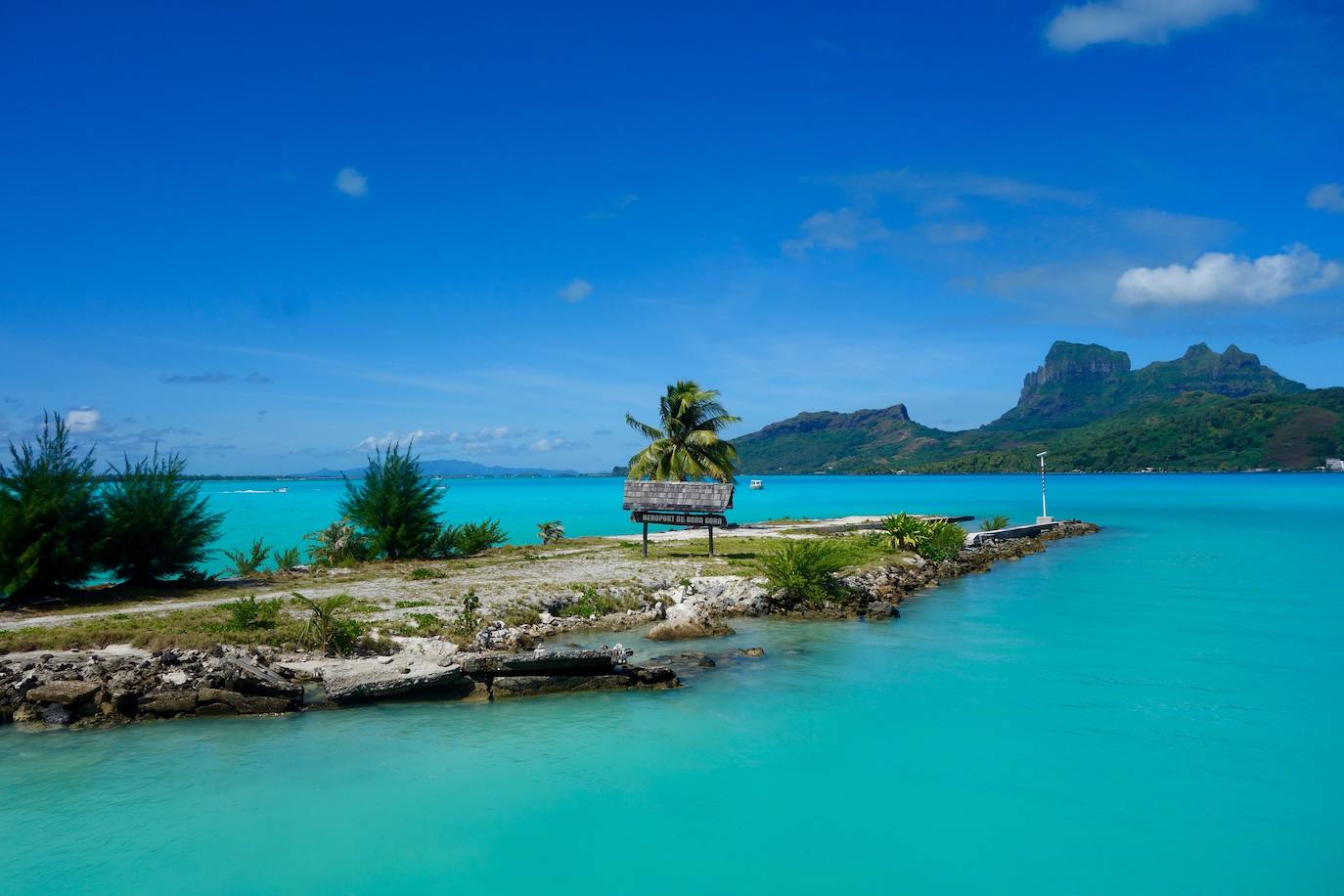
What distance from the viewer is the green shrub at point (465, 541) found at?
3194 centimetres

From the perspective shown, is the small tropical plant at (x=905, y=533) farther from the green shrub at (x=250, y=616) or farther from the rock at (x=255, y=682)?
the rock at (x=255, y=682)

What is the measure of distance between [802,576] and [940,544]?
591 inches

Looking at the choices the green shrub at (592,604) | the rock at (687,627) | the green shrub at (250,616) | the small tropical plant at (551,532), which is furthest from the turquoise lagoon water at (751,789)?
the small tropical plant at (551,532)

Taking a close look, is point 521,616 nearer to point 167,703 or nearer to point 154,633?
point 154,633

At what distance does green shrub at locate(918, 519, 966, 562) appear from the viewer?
36562 millimetres

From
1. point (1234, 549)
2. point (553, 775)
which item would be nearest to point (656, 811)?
point (553, 775)

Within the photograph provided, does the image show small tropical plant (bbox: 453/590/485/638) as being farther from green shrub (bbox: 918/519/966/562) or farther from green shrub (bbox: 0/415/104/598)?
green shrub (bbox: 918/519/966/562)

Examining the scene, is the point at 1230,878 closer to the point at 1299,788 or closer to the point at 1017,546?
the point at 1299,788

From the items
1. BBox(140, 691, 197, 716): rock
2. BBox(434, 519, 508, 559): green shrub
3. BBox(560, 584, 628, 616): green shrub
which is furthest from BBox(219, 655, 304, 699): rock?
BBox(434, 519, 508, 559): green shrub

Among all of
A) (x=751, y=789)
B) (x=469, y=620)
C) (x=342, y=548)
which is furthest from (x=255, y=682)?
(x=342, y=548)

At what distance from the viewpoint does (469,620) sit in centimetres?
1891

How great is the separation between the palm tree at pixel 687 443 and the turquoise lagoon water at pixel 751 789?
74.0 ft

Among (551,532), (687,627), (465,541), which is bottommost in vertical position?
(687,627)

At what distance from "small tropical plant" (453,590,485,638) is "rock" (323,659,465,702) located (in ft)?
9.29
